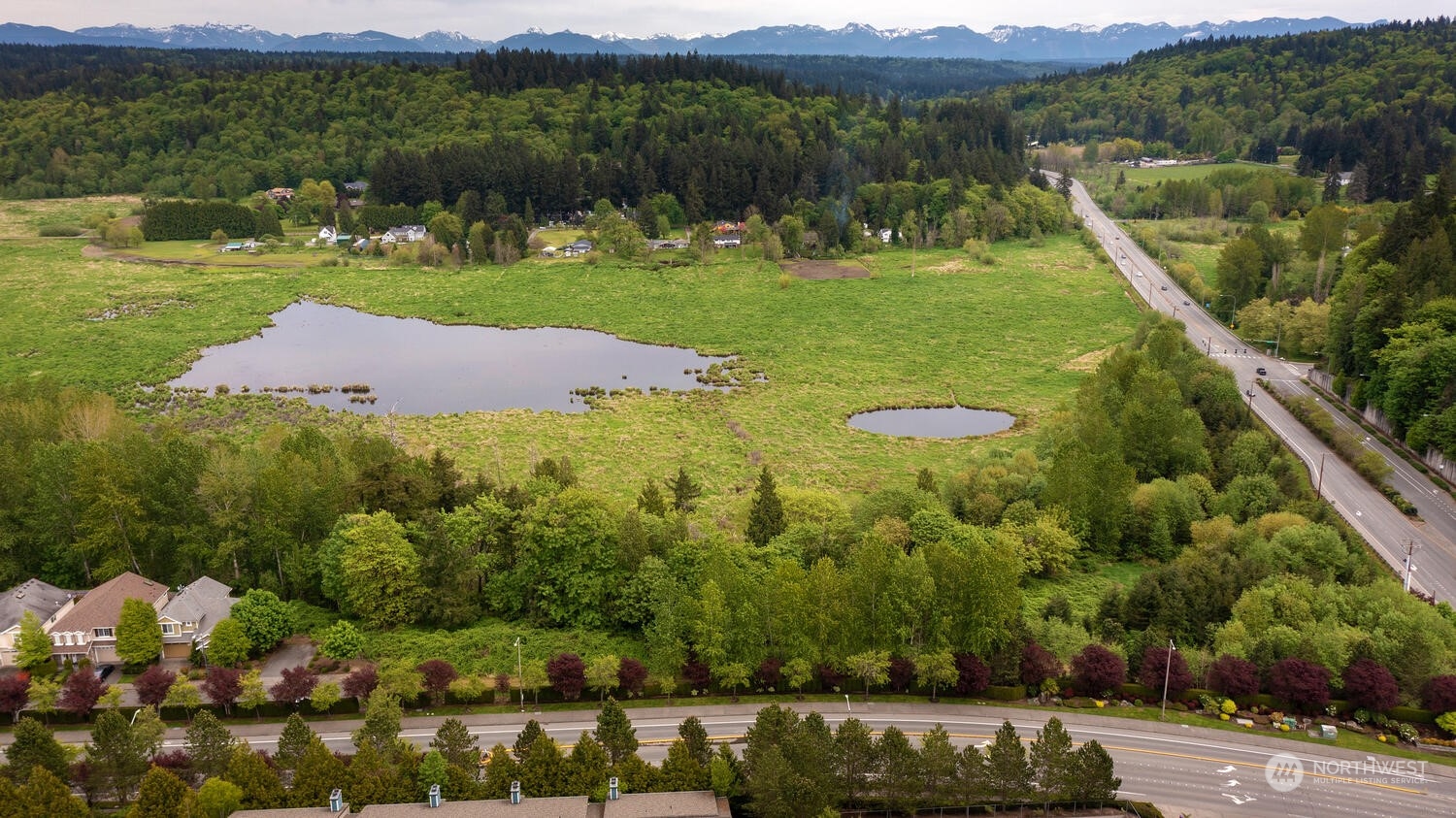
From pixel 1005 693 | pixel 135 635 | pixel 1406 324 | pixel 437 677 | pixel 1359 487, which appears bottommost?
pixel 1005 693

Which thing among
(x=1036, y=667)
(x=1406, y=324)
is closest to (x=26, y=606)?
(x=1036, y=667)

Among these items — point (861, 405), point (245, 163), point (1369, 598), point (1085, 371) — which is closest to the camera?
point (1369, 598)

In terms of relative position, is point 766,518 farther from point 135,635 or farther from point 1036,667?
point 135,635

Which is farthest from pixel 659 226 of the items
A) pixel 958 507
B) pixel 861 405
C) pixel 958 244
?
pixel 958 507

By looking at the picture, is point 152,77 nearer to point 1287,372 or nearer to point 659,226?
point 659,226

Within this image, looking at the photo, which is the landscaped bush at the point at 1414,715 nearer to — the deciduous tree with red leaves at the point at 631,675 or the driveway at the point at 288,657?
the deciduous tree with red leaves at the point at 631,675

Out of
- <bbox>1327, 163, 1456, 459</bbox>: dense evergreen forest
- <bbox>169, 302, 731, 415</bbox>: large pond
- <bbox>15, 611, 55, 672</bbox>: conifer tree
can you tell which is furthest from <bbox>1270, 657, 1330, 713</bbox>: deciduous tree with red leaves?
<bbox>169, 302, 731, 415</bbox>: large pond
